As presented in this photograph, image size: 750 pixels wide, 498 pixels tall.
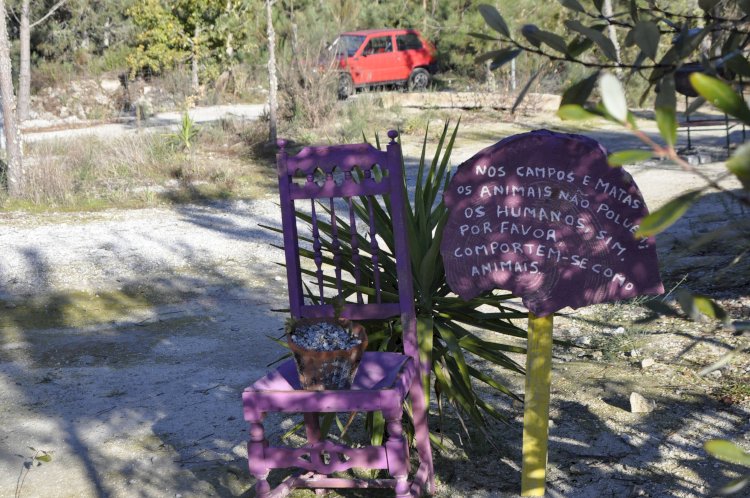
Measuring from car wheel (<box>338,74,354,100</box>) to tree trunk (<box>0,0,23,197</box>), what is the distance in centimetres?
1138

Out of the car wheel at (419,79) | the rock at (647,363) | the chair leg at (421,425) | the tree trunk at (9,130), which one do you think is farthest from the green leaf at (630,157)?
the car wheel at (419,79)

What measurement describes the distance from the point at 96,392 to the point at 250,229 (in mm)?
4796

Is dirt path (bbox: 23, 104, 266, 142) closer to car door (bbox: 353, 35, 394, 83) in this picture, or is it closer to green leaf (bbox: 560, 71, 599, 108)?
car door (bbox: 353, 35, 394, 83)

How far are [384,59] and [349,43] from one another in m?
0.95

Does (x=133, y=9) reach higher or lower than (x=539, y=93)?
higher

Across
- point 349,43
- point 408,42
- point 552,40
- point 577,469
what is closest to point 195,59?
point 349,43

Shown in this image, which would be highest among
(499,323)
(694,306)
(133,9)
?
(133,9)

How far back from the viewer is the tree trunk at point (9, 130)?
37.3 ft

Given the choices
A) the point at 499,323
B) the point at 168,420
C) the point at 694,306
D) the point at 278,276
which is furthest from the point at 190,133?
the point at 694,306

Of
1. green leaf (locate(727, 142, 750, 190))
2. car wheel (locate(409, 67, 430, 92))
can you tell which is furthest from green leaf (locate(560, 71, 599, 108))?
car wheel (locate(409, 67, 430, 92))

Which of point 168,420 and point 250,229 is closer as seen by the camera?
point 168,420

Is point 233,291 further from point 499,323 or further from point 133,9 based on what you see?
point 133,9

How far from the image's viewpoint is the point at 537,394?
3613 mm

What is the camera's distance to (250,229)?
996 cm
